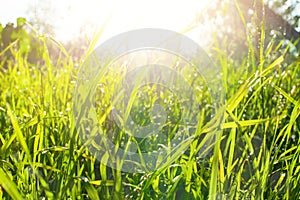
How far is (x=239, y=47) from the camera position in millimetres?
5152

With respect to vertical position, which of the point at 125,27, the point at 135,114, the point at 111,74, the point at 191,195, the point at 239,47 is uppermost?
the point at 239,47

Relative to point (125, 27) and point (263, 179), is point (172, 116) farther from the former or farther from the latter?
point (263, 179)

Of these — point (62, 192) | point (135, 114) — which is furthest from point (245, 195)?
point (135, 114)

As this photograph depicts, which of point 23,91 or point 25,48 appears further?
point 25,48

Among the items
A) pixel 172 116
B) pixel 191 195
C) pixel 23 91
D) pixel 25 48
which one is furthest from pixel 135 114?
pixel 25 48

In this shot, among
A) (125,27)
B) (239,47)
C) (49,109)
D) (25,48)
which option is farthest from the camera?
(239,47)

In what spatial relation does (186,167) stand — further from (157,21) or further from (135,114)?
(157,21)

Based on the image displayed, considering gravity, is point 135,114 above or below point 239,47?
below

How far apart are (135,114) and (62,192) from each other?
0.77m

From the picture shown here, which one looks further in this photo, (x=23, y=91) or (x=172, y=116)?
(x=23, y=91)

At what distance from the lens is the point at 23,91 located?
5.73 feet

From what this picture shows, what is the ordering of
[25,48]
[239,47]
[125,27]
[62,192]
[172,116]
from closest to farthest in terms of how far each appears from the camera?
[62,192] → [172,116] → [125,27] → [25,48] → [239,47]

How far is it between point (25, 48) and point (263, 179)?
2.17m

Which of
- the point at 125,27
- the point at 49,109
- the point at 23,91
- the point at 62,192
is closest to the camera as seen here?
the point at 62,192
